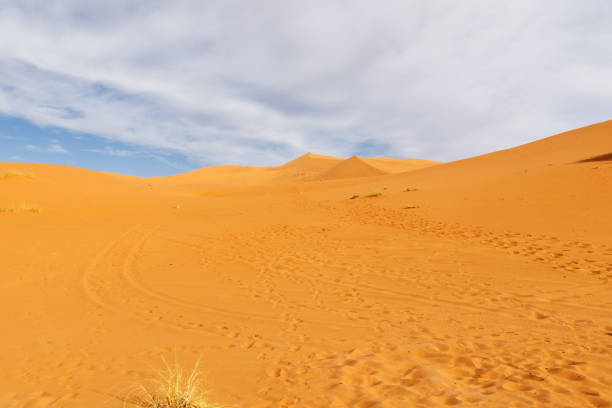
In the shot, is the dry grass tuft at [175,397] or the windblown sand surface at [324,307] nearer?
the dry grass tuft at [175,397]

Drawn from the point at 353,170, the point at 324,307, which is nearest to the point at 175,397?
the point at 324,307

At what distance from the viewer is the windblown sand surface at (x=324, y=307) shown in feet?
11.5

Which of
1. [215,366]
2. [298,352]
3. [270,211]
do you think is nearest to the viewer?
[215,366]

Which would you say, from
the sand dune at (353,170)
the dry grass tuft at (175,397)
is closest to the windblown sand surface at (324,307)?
the dry grass tuft at (175,397)

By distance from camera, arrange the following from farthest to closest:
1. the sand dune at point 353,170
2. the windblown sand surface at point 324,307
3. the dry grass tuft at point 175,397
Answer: the sand dune at point 353,170 < the windblown sand surface at point 324,307 < the dry grass tuft at point 175,397

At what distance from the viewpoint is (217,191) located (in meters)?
34.6

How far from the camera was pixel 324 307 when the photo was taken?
571cm

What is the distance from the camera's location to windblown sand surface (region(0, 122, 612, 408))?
351cm

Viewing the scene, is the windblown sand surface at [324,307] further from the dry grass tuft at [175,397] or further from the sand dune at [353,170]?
the sand dune at [353,170]

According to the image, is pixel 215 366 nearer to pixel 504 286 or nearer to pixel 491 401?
pixel 491 401

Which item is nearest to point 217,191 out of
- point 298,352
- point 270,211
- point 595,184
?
point 270,211

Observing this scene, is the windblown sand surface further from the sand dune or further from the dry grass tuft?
the sand dune

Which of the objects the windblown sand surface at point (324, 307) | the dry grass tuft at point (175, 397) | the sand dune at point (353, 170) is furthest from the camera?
the sand dune at point (353, 170)

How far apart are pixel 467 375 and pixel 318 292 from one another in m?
3.19
